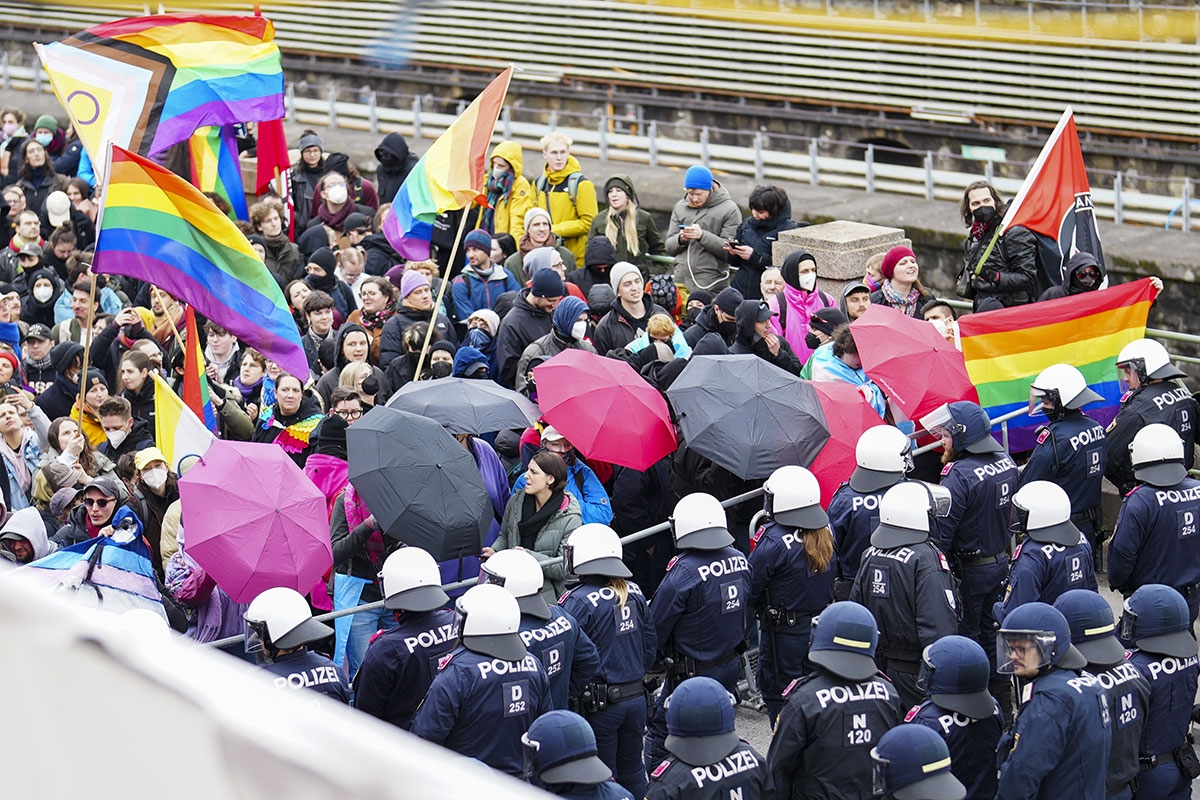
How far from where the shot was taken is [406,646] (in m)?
7.04

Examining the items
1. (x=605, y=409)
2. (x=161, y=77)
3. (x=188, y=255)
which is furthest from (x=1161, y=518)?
(x=161, y=77)

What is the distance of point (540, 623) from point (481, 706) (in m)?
0.63

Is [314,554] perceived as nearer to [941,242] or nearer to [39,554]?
[39,554]

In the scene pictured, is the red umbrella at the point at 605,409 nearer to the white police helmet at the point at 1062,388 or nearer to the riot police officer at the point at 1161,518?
the white police helmet at the point at 1062,388

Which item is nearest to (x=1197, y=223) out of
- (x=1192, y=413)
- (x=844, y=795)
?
(x=1192, y=413)

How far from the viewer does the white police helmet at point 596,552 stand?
740cm

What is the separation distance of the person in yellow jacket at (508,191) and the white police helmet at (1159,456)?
6774 mm

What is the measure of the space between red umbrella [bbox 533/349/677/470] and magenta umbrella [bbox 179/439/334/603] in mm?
1604

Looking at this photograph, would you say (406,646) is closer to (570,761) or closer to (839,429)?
(570,761)

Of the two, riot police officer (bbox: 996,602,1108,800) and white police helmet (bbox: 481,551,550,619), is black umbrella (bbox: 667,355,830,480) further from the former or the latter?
riot police officer (bbox: 996,602,1108,800)

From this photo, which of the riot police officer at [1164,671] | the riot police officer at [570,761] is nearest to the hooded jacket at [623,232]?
the riot police officer at [1164,671]

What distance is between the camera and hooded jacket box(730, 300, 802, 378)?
10.3m

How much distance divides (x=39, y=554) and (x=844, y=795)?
4.43 metres

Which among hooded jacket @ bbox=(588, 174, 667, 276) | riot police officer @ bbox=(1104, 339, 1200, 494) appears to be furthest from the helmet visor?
hooded jacket @ bbox=(588, 174, 667, 276)
